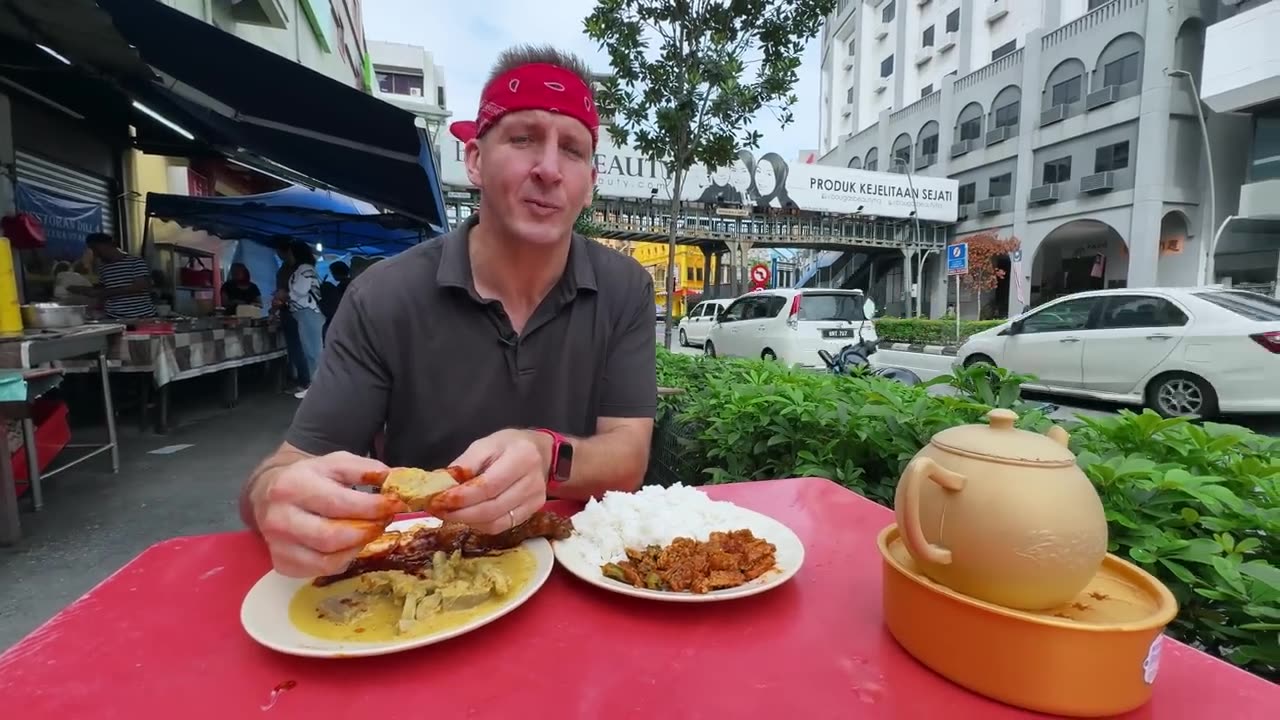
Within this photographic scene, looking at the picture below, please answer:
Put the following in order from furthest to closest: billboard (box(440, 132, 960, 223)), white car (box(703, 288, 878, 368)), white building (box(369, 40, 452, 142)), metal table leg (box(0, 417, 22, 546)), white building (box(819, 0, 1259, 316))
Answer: white building (box(369, 40, 452, 142)) → billboard (box(440, 132, 960, 223)) → white building (box(819, 0, 1259, 316)) → white car (box(703, 288, 878, 368)) → metal table leg (box(0, 417, 22, 546))

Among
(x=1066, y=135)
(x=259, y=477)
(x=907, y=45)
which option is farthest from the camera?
(x=907, y=45)

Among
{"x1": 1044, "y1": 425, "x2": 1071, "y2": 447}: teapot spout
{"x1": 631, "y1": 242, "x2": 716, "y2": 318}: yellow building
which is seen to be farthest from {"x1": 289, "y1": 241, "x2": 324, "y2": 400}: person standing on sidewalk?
{"x1": 631, "y1": 242, "x2": 716, "y2": 318}: yellow building

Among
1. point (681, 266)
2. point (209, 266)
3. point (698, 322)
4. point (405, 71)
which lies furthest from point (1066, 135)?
point (405, 71)

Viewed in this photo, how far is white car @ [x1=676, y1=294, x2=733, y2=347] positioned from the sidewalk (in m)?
14.3

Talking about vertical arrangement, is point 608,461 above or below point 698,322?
below

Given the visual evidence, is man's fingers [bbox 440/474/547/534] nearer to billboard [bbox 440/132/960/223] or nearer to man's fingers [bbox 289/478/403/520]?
man's fingers [bbox 289/478/403/520]

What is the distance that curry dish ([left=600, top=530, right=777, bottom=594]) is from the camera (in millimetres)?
958

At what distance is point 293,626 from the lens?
0.84m

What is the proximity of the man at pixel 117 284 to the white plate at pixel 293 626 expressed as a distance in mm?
6350

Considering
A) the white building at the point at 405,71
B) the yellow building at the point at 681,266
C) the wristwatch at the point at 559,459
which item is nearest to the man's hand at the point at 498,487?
the wristwatch at the point at 559,459

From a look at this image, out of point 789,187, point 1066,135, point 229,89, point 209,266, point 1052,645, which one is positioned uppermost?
point 1066,135

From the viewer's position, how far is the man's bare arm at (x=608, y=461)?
1.38 metres

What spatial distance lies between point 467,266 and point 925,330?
19.2 meters

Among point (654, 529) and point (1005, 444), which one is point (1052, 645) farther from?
point (654, 529)
